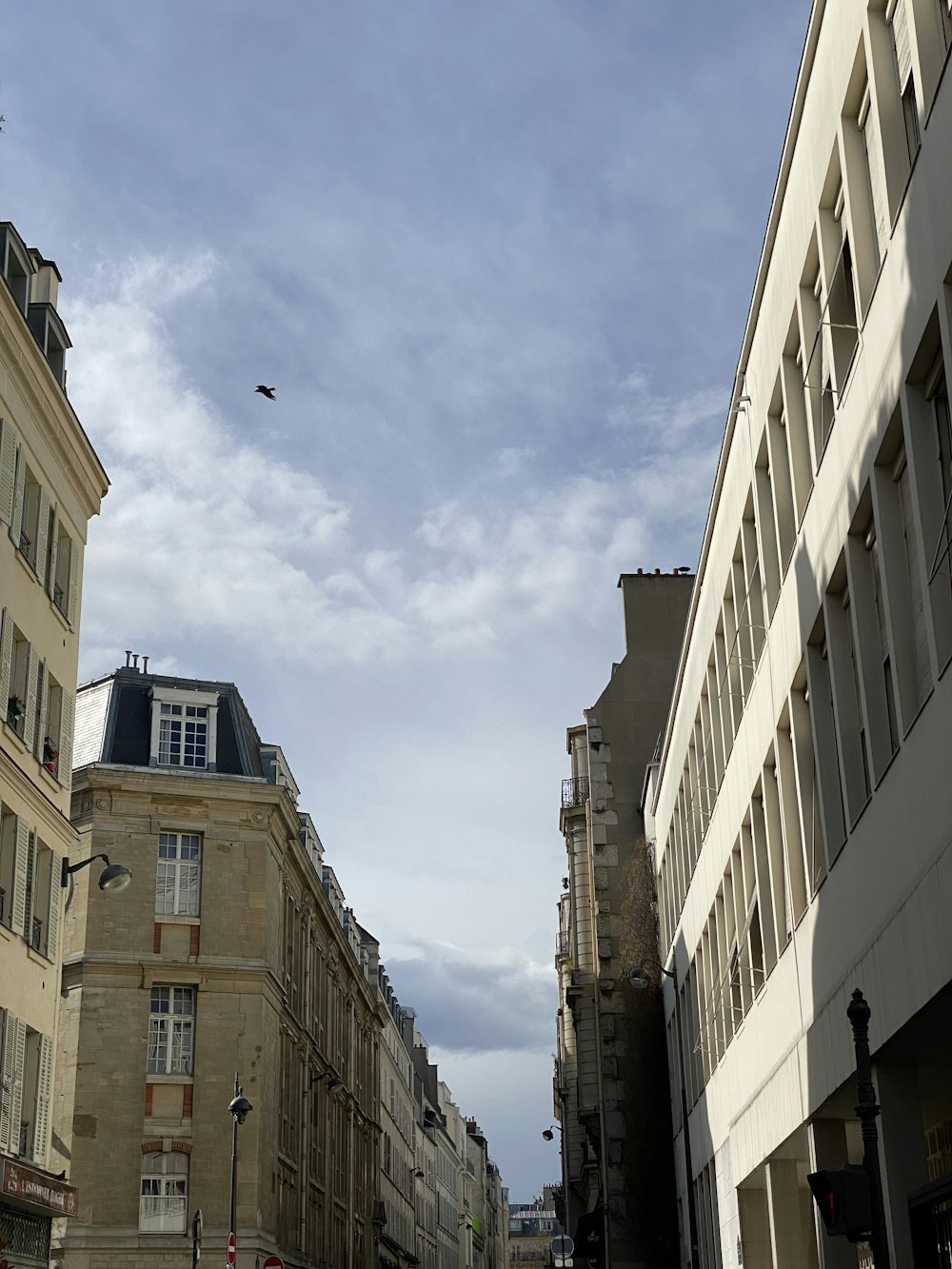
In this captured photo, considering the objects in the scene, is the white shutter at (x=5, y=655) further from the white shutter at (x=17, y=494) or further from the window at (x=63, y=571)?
the window at (x=63, y=571)

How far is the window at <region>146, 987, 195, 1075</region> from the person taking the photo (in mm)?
41625

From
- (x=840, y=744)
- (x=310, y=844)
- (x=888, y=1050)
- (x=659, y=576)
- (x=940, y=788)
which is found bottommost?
(x=888, y=1050)

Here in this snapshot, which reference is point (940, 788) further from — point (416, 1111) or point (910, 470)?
point (416, 1111)

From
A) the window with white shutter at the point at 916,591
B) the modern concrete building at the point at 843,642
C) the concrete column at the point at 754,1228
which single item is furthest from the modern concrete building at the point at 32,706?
the window with white shutter at the point at 916,591

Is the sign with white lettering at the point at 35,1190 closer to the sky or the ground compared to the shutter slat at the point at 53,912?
closer to the ground

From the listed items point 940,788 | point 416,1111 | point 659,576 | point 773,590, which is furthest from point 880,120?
point 416,1111

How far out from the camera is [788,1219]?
73.6ft

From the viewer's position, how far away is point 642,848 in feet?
143

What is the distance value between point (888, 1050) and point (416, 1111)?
294 feet

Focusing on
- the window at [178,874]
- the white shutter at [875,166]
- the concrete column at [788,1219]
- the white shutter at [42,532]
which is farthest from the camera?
the window at [178,874]

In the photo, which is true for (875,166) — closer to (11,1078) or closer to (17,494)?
(17,494)

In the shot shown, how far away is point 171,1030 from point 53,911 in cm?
1839

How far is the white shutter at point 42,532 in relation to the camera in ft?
81.3

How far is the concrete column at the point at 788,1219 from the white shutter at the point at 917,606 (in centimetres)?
1139
